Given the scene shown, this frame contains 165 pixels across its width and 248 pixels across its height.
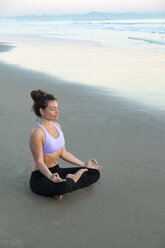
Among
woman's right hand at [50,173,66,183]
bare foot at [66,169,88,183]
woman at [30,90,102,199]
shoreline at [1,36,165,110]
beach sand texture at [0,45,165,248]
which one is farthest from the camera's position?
shoreline at [1,36,165,110]

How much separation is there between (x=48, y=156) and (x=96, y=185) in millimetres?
639

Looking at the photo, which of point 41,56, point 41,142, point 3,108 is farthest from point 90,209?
point 41,56

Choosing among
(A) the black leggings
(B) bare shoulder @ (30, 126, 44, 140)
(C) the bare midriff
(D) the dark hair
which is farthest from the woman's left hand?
(D) the dark hair

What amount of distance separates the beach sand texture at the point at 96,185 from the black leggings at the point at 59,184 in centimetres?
8

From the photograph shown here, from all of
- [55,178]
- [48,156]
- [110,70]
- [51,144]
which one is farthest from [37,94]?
[110,70]

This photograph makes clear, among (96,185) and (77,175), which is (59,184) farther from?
(96,185)

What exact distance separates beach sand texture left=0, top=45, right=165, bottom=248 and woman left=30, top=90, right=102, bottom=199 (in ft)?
0.38

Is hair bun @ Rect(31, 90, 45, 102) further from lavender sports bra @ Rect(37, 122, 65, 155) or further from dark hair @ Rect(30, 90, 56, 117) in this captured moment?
lavender sports bra @ Rect(37, 122, 65, 155)

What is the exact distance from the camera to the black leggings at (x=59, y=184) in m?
3.57

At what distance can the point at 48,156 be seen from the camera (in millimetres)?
3783

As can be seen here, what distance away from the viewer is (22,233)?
305 cm

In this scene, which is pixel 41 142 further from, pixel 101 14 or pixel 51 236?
pixel 101 14

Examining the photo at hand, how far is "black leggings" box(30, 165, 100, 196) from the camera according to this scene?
3.57 meters

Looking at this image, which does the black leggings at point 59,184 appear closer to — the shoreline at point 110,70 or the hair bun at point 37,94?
the hair bun at point 37,94
